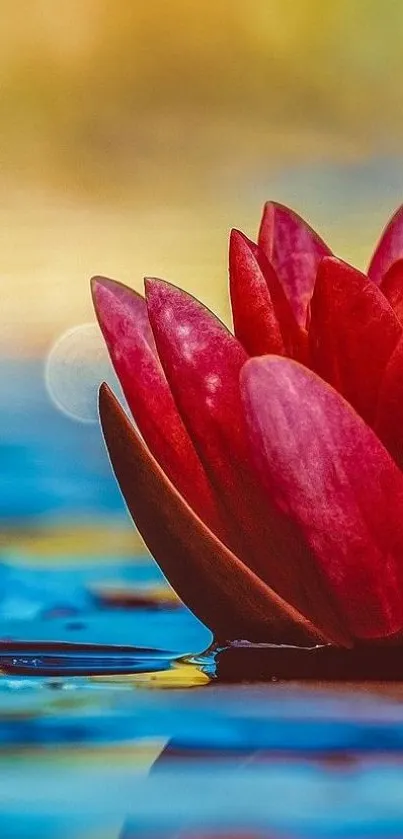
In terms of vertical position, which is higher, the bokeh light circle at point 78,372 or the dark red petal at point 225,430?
the bokeh light circle at point 78,372

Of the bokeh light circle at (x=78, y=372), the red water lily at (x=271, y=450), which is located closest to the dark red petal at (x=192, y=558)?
the red water lily at (x=271, y=450)

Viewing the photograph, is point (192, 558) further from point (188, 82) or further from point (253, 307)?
point (188, 82)

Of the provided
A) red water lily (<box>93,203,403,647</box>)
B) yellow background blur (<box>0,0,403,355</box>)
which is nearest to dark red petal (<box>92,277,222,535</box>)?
red water lily (<box>93,203,403,647</box>)

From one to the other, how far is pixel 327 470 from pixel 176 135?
238 millimetres

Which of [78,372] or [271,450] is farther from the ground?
[78,372]

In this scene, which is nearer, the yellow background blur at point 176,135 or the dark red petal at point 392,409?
the dark red petal at point 392,409

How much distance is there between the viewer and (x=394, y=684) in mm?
321

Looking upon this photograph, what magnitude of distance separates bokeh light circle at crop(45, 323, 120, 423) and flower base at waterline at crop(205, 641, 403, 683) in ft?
0.50

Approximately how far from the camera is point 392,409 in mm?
309

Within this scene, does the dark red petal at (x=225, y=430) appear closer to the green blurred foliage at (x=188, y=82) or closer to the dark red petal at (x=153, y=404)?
the dark red petal at (x=153, y=404)

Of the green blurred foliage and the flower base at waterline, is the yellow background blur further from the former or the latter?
the flower base at waterline

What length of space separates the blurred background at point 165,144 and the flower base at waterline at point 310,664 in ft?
0.53

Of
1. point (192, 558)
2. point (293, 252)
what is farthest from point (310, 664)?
point (293, 252)

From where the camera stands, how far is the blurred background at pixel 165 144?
0.46m
